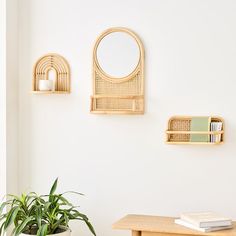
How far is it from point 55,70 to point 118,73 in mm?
440

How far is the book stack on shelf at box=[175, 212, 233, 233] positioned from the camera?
287 centimetres

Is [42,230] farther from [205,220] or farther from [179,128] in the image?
[179,128]

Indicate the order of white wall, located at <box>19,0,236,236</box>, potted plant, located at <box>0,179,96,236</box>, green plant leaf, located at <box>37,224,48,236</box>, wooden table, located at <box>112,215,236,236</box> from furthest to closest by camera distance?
white wall, located at <box>19,0,236,236</box>
potted plant, located at <box>0,179,96,236</box>
green plant leaf, located at <box>37,224,48,236</box>
wooden table, located at <box>112,215,236,236</box>

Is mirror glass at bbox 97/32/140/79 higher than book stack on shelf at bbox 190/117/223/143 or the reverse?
higher

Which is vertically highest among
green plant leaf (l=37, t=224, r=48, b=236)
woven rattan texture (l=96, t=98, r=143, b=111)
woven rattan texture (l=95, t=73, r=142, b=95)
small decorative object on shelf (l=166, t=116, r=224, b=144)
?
woven rattan texture (l=95, t=73, r=142, b=95)

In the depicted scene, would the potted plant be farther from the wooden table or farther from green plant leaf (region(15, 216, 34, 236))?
the wooden table

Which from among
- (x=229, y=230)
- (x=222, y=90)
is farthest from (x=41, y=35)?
(x=229, y=230)

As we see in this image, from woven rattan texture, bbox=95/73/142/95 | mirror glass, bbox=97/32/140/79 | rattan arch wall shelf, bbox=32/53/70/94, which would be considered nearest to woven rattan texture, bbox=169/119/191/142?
woven rattan texture, bbox=95/73/142/95

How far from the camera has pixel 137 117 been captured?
11.1 feet

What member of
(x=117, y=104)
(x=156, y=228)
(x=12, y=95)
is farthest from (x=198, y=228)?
(x=12, y=95)

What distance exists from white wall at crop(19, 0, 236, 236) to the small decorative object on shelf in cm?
6

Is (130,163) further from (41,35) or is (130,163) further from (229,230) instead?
(41,35)

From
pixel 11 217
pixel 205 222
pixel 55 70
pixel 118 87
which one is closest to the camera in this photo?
pixel 205 222

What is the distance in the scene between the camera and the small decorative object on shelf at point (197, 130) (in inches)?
124
